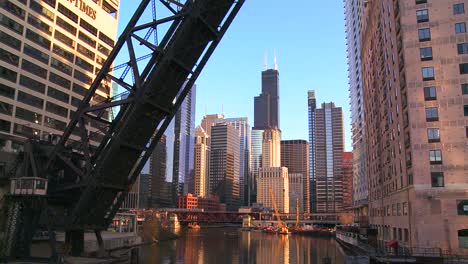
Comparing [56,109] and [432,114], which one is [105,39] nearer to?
[56,109]

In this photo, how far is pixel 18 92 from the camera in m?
64.8

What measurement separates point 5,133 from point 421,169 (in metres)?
53.9

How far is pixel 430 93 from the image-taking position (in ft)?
144

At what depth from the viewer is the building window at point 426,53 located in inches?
1752

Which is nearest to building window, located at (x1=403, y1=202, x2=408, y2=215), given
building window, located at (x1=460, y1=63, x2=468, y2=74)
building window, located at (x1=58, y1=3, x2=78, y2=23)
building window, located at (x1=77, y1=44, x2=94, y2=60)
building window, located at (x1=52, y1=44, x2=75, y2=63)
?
building window, located at (x1=460, y1=63, x2=468, y2=74)

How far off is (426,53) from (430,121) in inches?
280

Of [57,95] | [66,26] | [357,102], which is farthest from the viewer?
[357,102]

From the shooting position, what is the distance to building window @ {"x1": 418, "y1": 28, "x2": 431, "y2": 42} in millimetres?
44875

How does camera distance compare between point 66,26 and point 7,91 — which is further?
point 66,26

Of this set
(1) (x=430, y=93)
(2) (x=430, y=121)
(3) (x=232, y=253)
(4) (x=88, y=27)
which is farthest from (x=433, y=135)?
(4) (x=88, y=27)

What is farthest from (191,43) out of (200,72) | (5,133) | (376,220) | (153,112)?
(376,220)

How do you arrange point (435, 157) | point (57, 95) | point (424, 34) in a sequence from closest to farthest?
point (435, 157) → point (424, 34) → point (57, 95)

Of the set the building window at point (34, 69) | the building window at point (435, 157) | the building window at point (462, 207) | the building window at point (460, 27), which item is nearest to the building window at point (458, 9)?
the building window at point (460, 27)

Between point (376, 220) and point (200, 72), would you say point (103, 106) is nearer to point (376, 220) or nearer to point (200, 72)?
point (200, 72)
